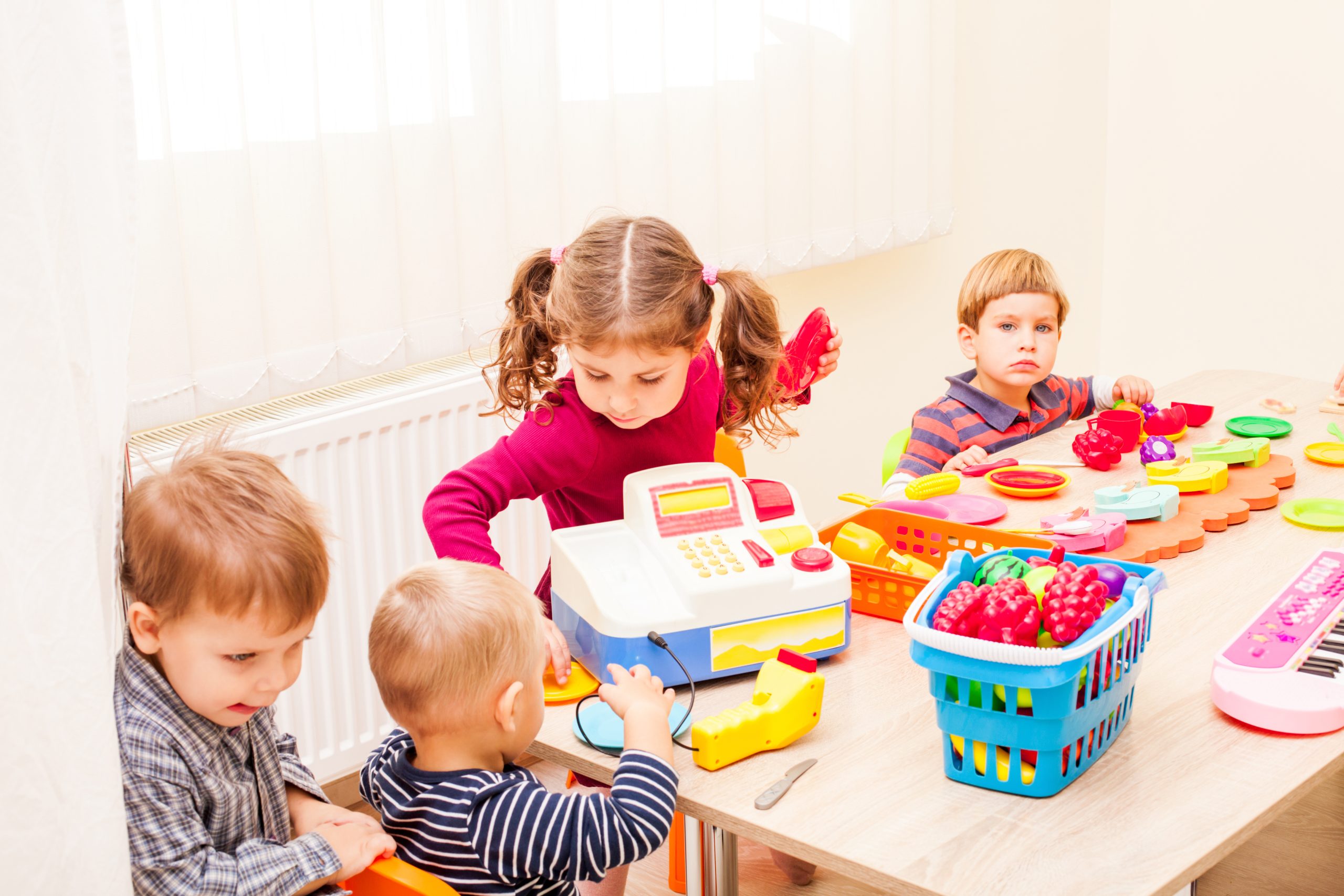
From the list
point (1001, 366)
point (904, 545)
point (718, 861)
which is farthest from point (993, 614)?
point (1001, 366)

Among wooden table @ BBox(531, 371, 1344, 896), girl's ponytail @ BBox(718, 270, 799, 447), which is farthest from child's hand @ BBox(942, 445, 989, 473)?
wooden table @ BBox(531, 371, 1344, 896)

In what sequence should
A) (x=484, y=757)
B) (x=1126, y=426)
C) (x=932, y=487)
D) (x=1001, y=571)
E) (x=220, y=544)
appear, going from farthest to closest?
1. (x=1126, y=426)
2. (x=932, y=487)
3. (x=1001, y=571)
4. (x=484, y=757)
5. (x=220, y=544)

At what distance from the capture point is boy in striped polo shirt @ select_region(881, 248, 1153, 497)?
2.25 m

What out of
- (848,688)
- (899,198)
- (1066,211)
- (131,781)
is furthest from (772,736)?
(1066,211)

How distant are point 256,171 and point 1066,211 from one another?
2721mm

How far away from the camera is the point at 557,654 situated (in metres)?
1.36

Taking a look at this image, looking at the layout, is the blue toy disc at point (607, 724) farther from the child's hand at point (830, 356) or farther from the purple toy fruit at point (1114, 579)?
the child's hand at point (830, 356)

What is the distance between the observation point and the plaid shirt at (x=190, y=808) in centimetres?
102

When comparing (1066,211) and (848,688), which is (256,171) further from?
(1066,211)

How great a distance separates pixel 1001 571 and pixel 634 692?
1.31ft

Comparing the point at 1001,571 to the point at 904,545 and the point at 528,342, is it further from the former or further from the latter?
the point at 528,342

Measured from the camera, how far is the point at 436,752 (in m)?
1.17

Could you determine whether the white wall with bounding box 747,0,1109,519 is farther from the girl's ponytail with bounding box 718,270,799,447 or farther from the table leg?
the table leg

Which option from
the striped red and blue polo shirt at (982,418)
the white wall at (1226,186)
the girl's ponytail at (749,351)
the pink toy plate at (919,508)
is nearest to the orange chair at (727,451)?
the girl's ponytail at (749,351)
